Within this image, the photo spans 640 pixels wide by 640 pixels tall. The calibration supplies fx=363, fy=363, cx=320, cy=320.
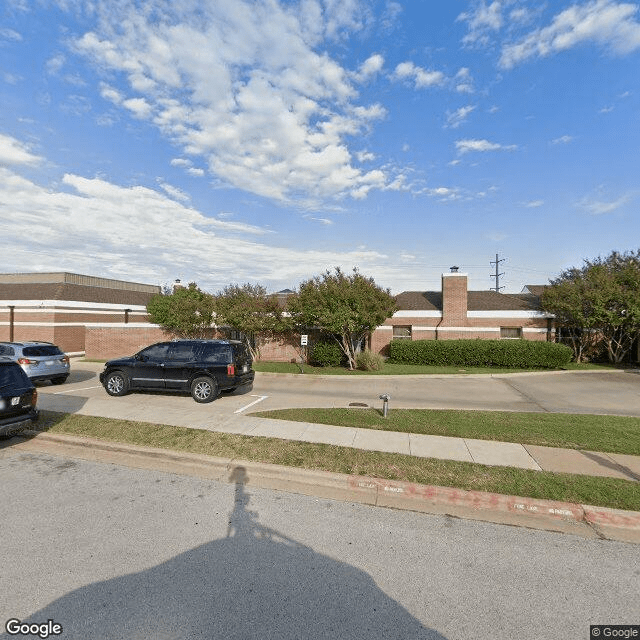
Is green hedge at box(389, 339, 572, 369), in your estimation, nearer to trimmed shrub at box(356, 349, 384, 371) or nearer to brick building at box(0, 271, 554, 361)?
brick building at box(0, 271, 554, 361)

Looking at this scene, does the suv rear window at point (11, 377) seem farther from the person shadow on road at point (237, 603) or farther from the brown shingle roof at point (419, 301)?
the brown shingle roof at point (419, 301)

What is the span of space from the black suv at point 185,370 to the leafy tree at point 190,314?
10485 mm

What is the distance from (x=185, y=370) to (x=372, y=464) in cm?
706

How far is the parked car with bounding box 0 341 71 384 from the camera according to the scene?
41.8 ft

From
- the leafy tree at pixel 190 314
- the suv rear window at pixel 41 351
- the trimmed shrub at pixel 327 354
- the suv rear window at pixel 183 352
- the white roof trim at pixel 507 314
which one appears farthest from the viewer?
the white roof trim at pixel 507 314

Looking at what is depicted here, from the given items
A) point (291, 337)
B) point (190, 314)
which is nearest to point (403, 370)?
point (291, 337)

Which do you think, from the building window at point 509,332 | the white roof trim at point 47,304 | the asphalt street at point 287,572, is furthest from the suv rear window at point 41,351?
the building window at point 509,332

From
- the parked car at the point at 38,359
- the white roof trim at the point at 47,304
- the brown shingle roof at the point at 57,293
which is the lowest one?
the parked car at the point at 38,359

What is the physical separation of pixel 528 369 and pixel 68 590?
2108 cm

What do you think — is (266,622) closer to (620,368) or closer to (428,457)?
(428,457)

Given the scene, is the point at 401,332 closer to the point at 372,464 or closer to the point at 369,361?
the point at 369,361

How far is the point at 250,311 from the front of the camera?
2042cm

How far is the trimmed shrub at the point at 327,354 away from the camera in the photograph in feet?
65.6

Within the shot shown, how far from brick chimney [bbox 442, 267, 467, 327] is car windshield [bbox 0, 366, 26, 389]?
2176 centimetres
